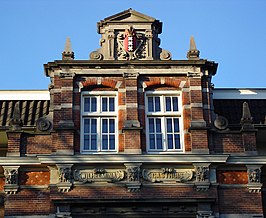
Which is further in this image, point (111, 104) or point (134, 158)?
point (111, 104)

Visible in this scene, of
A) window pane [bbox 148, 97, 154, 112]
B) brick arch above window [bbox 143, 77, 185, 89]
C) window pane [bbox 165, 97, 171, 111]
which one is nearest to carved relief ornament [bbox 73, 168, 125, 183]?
window pane [bbox 148, 97, 154, 112]

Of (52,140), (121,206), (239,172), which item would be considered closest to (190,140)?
(239,172)

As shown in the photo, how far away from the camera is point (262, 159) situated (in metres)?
20.6

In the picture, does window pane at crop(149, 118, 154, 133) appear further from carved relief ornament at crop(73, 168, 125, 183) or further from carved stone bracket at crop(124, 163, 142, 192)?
carved relief ornament at crop(73, 168, 125, 183)

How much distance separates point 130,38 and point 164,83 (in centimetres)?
227

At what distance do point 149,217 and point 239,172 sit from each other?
11.4ft

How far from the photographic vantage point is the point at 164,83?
21.9m

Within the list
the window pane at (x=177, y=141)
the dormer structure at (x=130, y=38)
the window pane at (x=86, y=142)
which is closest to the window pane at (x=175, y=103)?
the window pane at (x=177, y=141)

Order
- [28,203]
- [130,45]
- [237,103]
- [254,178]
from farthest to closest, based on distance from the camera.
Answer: [237,103]
[130,45]
[254,178]
[28,203]

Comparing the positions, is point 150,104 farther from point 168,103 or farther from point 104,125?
point 104,125

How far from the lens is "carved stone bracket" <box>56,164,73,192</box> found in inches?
793

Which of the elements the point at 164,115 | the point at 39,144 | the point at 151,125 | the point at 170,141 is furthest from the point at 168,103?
the point at 39,144

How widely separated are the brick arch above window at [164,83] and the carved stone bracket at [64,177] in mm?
4089

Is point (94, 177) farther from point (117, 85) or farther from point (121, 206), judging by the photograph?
point (117, 85)
